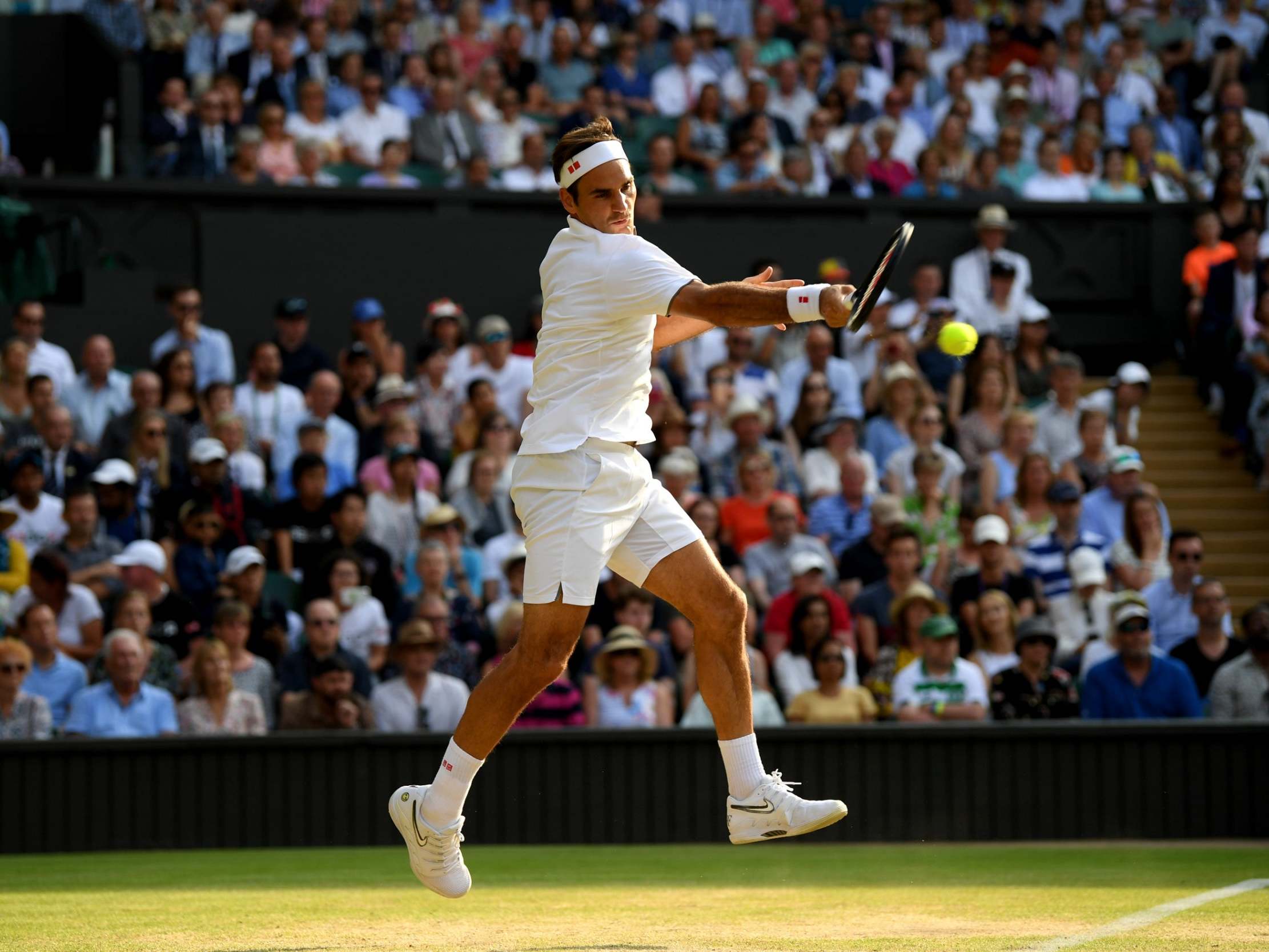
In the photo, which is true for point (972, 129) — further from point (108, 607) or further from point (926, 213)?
point (108, 607)

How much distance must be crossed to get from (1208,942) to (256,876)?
421cm

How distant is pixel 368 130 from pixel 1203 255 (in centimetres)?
698

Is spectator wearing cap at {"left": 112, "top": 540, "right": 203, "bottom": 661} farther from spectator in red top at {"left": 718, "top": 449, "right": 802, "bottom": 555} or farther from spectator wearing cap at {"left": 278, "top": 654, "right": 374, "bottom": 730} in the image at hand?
spectator in red top at {"left": 718, "top": 449, "right": 802, "bottom": 555}

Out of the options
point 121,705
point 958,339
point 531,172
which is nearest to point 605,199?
point 958,339

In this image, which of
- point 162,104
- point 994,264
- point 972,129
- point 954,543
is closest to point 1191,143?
point 972,129

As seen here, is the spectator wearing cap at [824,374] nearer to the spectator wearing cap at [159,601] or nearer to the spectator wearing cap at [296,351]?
the spectator wearing cap at [296,351]

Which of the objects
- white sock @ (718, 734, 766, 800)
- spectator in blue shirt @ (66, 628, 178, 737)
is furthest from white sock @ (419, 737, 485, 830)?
spectator in blue shirt @ (66, 628, 178, 737)

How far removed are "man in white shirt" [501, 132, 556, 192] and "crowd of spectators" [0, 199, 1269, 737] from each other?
1.82 m

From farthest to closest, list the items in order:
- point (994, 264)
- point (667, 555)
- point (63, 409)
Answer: point (994, 264) → point (63, 409) → point (667, 555)

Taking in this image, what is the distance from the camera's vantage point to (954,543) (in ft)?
41.0

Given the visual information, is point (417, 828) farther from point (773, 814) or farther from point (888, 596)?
point (888, 596)

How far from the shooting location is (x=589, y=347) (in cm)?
618

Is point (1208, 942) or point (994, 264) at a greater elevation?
point (994, 264)

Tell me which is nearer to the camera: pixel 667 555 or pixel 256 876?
pixel 667 555
